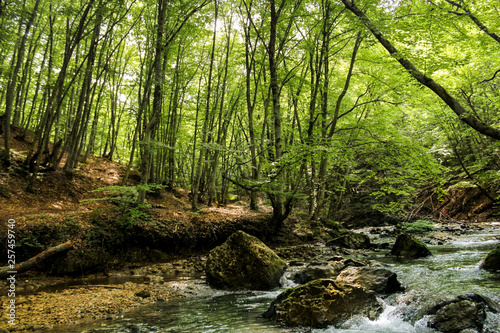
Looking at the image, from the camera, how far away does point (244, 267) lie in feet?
22.4

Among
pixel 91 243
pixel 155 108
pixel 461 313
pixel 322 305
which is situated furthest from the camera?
pixel 155 108

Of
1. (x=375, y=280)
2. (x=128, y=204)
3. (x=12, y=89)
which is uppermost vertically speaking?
(x=12, y=89)

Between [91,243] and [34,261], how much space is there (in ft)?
4.72

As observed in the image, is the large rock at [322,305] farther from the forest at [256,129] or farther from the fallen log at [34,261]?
the fallen log at [34,261]

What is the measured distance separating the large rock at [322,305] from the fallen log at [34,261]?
17.1 ft

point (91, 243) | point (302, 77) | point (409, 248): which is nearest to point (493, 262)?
point (409, 248)

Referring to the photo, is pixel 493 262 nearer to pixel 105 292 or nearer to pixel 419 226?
pixel 419 226

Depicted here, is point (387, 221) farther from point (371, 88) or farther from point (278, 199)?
point (278, 199)

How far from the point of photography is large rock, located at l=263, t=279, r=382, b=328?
439 centimetres

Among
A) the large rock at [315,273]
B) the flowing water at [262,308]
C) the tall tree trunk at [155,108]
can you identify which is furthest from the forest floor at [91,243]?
the large rock at [315,273]

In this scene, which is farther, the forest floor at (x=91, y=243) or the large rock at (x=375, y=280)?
the large rock at (x=375, y=280)

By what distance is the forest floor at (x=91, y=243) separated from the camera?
16.3 feet

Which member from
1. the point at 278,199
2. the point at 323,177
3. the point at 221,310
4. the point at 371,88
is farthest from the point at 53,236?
the point at 371,88

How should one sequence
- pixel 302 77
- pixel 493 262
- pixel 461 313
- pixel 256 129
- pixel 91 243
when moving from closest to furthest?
pixel 461 313 → pixel 493 262 → pixel 91 243 → pixel 302 77 → pixel 256 129
